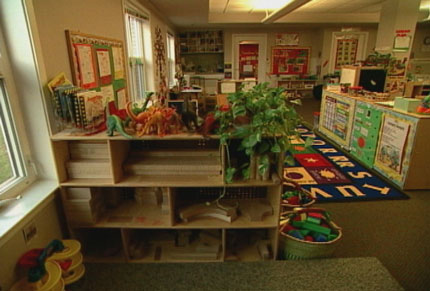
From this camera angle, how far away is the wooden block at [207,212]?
5.73ft

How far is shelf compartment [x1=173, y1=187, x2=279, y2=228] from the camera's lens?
1.73m

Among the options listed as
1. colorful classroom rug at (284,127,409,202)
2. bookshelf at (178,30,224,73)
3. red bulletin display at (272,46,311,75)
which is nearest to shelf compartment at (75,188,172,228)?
colorful classroom rug at (284,127,409,202)

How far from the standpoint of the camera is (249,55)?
8.63 meters

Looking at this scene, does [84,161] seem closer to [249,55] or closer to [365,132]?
[365,132]

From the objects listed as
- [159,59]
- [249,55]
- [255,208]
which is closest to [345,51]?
[249,55]

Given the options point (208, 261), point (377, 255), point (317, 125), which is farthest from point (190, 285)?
point (317, 125)

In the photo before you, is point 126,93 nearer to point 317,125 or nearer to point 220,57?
point 317,125

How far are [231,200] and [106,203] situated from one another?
0.91 m

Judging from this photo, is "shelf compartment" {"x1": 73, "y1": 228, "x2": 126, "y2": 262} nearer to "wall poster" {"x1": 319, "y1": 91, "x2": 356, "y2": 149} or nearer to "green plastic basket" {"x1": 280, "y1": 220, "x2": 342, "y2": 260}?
"green plastic basket" {"x1": 280, "y1": 220, "x2": 342, "y2": 260}

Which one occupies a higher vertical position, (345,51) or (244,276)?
(345,51)

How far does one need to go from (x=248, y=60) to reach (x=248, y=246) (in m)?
7.62

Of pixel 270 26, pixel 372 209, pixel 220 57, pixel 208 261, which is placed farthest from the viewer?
pixel 220 57

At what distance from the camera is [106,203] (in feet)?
6.17

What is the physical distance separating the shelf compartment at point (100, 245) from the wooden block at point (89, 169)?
0.41m
